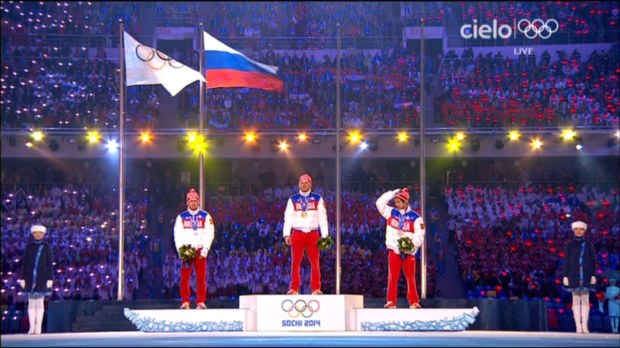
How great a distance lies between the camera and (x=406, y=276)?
2233 cm

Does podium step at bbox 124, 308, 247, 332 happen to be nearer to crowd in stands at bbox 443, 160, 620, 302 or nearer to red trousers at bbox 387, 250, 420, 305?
red trousers at bbox 387, 250, 420, 305

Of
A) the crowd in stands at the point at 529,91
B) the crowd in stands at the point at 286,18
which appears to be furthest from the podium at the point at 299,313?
the crowd in stands at the point at 286,18

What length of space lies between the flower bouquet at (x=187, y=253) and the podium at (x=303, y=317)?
5.00 feet

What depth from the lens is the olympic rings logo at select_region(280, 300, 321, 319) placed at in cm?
2089

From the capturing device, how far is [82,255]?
115ft

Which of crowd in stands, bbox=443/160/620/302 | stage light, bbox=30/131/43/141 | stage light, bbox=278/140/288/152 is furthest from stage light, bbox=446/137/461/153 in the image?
stage light, bbox=30/131/43/141

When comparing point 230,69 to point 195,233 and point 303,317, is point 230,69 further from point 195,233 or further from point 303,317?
point 303,317

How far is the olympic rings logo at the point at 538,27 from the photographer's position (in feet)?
149

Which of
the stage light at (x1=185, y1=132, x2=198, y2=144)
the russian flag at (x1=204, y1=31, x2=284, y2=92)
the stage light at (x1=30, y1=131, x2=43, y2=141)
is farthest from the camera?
the stage light at (x1=185, y1=132, x2=198, y2=144)

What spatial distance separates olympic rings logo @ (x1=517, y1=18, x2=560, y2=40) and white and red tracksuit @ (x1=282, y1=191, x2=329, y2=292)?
25050 mm

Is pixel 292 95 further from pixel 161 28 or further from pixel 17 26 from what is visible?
pixel 17 26

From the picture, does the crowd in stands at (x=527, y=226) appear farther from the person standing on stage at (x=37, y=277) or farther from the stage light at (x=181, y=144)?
the person standing on stage at (x=37, y=277)

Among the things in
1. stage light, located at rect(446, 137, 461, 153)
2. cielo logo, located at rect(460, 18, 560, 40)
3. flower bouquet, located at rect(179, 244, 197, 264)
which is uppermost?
cielo logo, located at rect(460, 18, 560, 40)

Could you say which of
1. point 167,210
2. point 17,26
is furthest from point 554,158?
point 17,26
